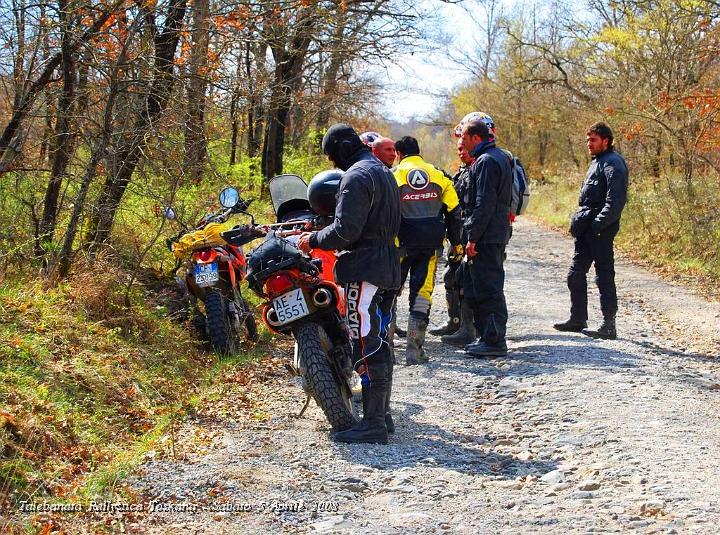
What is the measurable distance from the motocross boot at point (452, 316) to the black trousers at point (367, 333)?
148 inches

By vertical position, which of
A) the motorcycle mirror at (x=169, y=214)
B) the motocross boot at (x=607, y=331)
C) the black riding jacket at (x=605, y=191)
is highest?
the black riding jacket at (x=605, y=191)

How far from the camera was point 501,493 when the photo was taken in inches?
177

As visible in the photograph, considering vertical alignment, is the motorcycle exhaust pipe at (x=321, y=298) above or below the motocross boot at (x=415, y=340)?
above

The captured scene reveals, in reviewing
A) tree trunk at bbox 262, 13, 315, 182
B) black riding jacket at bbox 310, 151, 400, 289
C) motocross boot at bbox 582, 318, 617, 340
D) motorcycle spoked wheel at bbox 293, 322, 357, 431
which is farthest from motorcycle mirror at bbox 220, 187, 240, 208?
tree trunk at bbox 262, 13, 315, 182

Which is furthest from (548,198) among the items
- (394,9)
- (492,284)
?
(492,284)

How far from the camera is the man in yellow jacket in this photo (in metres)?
7.81

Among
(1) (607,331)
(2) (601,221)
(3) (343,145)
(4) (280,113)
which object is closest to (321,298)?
(3) (343,145)

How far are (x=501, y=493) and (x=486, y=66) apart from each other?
138 ft

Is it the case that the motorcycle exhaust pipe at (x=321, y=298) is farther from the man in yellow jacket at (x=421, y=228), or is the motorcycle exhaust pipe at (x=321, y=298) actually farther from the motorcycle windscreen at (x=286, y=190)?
the man in yellow jacket at (x=421, y=228)

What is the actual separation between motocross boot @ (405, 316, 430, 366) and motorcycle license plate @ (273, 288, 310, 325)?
2454 millimetres

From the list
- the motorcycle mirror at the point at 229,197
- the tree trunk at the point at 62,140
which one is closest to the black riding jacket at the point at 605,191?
the motorcycle mirror at the point at 229,197

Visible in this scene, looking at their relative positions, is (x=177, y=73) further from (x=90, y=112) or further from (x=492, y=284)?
(x=492, y=284)

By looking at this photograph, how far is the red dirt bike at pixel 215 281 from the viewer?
7.79 m

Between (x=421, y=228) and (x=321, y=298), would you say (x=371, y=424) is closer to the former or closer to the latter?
(x=321, y=298)
